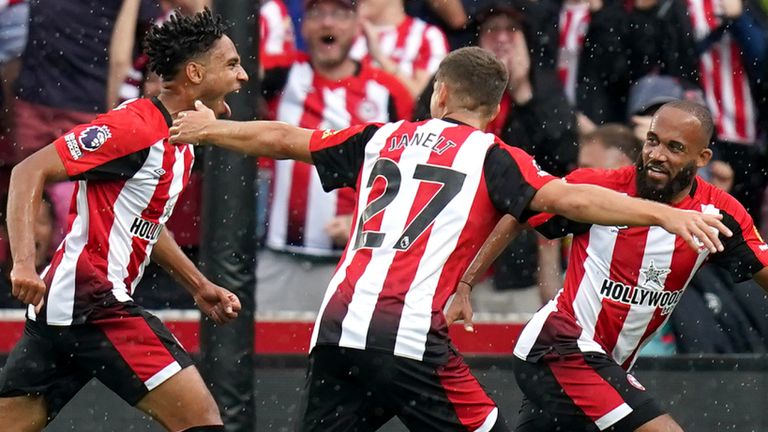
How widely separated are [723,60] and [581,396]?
3.27 metres

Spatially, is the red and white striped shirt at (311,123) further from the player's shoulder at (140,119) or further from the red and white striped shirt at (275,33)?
the player's shoulder at (140,119)

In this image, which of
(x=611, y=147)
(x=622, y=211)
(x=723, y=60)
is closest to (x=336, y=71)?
(x=611, y=147)

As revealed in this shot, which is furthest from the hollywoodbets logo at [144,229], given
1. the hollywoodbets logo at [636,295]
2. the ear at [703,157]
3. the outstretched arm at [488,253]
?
the ear at [703,157]

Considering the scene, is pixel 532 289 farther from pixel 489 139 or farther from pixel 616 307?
pixel 489 139

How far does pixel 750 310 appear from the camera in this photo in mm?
7977

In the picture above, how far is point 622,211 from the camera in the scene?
16.0 feet

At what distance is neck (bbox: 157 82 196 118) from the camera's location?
6.09 metres

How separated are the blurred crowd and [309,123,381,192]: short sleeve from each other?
2.67 m

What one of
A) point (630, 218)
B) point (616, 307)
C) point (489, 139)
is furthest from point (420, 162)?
point (616, 307)

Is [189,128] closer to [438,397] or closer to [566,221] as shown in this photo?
[438,397]

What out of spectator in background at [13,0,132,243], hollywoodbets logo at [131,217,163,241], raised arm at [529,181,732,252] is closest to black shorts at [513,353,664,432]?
raised arm at [529,181,732,252]

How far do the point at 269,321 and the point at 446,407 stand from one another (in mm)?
2793

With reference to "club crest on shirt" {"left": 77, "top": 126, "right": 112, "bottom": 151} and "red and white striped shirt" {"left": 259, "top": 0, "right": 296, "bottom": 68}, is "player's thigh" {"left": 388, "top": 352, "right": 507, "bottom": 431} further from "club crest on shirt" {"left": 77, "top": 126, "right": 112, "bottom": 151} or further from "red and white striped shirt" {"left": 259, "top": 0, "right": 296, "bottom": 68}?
"red and white striped shirt" {"left": 259, "top": 0, "right": 296, "bottom": 68}

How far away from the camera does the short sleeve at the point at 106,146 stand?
18.8ft
